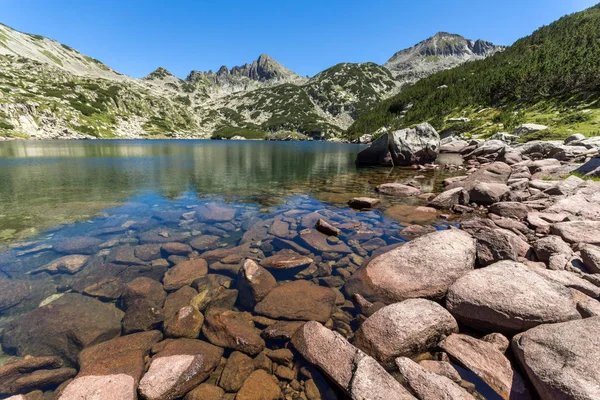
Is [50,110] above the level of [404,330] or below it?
above

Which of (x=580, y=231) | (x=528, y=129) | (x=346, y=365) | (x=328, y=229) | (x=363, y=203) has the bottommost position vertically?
(x=346, y=365)

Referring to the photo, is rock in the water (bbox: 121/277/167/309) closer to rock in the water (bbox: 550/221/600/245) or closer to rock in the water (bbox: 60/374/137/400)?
rock in the water (bbox: 60/374/137/400)

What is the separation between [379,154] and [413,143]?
614 centimetres

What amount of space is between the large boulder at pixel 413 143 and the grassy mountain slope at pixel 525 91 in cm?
1829

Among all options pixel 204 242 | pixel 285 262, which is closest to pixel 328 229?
pixel 285 262

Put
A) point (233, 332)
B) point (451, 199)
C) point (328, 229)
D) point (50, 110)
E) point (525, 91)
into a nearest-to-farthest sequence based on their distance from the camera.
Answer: point (233, 332) → point (328, 229) → point (451, 199) → point (525, 91) → point (50, 110)

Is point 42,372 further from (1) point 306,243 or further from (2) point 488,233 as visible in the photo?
(2) point 488,233

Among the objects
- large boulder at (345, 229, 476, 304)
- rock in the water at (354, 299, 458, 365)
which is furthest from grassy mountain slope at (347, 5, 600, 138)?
rock in the water at (354, 299, 458, 365)

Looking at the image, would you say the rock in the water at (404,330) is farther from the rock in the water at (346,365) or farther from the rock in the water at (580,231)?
the rock in the water at (580,231)

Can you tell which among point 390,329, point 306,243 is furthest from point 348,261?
point 390,329

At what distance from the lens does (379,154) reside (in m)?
47.2

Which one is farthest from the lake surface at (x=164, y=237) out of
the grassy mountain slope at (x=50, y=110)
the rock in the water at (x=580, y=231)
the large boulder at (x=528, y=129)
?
the grassy mountain slope at (x=50, y=110)

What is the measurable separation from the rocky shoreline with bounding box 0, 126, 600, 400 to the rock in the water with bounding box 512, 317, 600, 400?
0.03 m

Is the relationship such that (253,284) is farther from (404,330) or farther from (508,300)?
(508,300)
